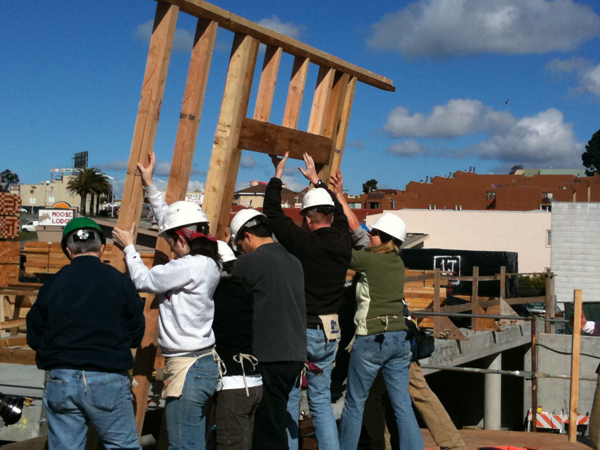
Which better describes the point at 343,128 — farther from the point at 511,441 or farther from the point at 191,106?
the point at 511,441

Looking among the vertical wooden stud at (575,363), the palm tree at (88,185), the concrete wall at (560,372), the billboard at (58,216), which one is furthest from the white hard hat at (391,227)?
the palm tree at (88,185)

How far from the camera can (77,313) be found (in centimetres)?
350

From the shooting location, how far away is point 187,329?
3932 mm

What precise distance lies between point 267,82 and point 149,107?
126cm

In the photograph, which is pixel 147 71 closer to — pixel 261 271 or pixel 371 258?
pixel 261 271

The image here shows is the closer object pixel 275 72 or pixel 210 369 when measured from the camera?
pixel 210 369

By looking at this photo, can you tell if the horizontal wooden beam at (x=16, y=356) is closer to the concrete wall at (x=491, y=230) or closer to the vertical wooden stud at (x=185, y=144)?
the vertical wooden stud at (x=185, y=144)

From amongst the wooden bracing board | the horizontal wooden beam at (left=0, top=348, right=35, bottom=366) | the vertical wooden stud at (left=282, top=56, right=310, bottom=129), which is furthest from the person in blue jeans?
the horizontal wooden beam at (left=0, top=348, right=35, bottom=366)

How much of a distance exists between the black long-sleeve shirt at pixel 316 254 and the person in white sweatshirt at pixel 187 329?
77cm

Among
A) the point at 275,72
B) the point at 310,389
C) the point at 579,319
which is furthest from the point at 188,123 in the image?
the point at 579,319

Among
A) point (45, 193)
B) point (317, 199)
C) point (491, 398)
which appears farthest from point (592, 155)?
point (317, 199)

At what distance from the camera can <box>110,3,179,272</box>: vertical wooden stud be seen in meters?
4.47

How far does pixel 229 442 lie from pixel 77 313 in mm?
1226

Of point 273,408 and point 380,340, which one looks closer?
point 273,408
